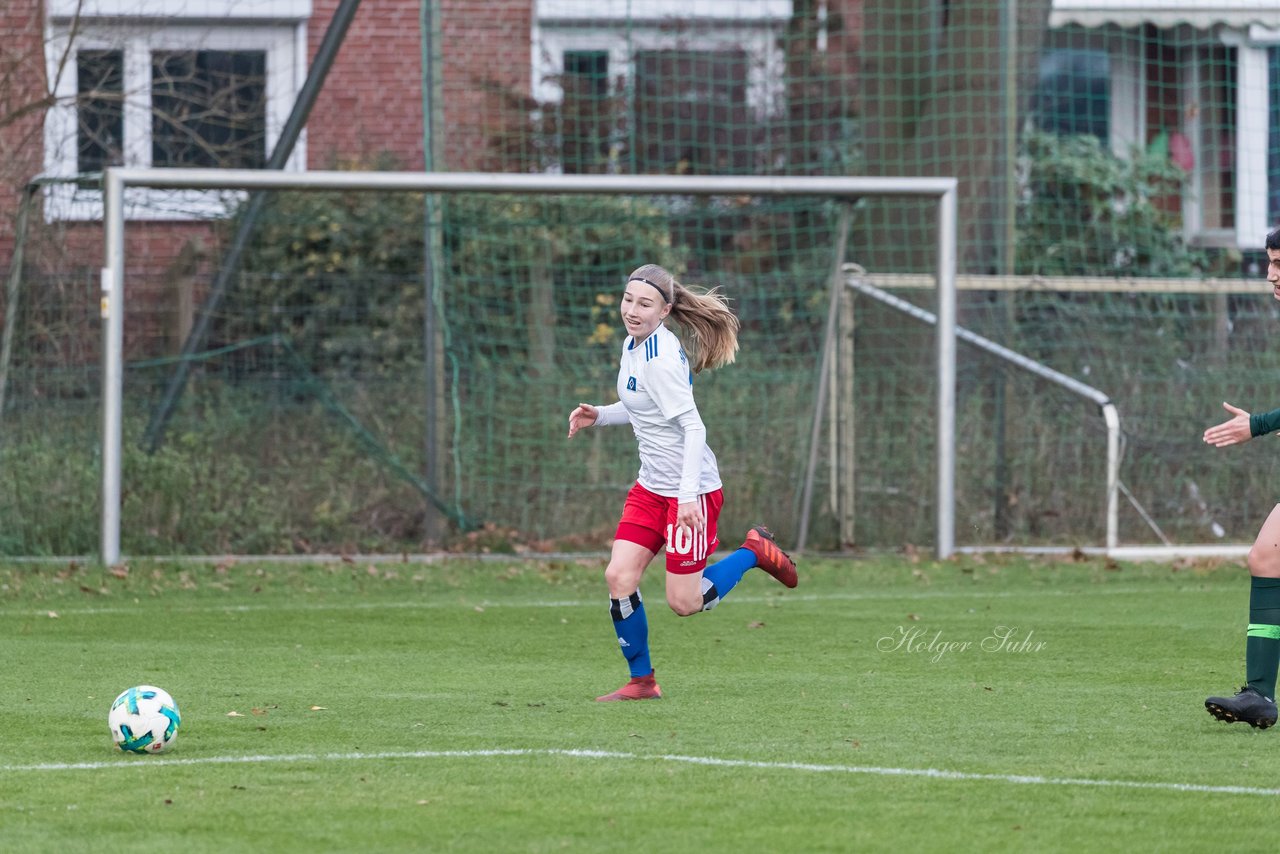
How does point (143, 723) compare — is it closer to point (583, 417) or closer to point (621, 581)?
point (621, 581)

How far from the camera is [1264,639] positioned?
618 centimetres

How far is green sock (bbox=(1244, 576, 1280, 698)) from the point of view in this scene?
6180mm

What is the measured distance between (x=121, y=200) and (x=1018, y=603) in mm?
6178

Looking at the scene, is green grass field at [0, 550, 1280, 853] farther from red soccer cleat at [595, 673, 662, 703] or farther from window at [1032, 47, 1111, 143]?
window at [1032, 47, 1111, 143]

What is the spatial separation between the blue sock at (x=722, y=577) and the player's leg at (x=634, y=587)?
0.31 meters

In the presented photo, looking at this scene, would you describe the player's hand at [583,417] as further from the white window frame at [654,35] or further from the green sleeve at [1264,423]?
the white window frame at [654,35]

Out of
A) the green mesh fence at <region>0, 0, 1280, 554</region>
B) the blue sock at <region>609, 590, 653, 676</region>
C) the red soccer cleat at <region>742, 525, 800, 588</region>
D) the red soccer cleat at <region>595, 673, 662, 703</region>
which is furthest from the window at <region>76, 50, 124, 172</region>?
the red soccer cleat at <region>595, 673, 662, 703</region>

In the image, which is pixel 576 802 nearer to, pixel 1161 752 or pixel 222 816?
pixel 222 816

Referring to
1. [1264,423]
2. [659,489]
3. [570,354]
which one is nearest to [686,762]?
[659,489]

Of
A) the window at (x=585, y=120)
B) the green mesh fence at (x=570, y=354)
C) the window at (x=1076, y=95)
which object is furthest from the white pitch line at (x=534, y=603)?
the window at (x=1076, y=95)

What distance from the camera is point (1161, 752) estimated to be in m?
5.73

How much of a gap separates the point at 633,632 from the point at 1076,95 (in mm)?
12214

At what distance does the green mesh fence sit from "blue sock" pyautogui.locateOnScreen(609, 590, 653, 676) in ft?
19.8

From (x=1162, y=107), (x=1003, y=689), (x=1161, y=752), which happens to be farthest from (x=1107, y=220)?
(x=1161, y=752)
